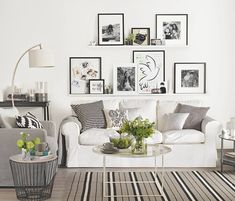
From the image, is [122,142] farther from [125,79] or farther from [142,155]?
[125,79]

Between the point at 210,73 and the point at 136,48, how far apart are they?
1.28 m

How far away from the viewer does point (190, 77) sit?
7664 mm

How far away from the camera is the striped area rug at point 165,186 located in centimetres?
503

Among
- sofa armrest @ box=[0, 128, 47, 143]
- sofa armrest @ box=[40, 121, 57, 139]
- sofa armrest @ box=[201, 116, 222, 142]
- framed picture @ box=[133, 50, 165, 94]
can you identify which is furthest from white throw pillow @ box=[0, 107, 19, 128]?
sofa armrest @ box=[201, 116, 222, 142]

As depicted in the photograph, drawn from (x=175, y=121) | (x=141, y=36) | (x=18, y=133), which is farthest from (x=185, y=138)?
(x=18, y=133)

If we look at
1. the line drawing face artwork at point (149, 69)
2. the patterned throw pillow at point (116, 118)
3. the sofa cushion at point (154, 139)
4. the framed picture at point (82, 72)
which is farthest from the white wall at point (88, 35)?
the sofa cushion at point (154, 139)

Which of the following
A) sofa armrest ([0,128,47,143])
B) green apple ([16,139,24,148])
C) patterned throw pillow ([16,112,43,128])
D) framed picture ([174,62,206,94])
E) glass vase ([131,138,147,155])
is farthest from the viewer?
framed picture ([174,62,206,94])

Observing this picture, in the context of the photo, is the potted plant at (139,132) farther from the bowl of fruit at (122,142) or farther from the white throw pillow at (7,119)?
the white throw pillow at (7,119)

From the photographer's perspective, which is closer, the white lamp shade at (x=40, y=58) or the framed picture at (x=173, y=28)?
the white lamp shade at (x=40, y=58)

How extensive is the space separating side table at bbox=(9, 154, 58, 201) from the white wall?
2659 mm

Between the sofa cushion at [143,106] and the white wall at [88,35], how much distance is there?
0.69 m

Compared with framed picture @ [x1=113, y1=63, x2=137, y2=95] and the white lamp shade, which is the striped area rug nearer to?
the white lamp shade

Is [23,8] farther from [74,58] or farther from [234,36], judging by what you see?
[234,36]

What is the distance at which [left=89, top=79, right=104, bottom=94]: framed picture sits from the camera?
7562mm
